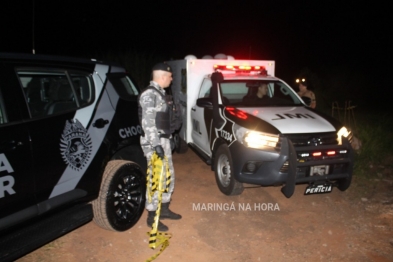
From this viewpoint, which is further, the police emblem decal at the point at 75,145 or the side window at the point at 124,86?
the side window at the point at 124,86

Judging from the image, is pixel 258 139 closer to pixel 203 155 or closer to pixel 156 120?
pixel 156 120

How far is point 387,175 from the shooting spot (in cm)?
621

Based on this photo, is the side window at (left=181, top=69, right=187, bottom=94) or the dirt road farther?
the side window at (left=181, top=69, right=187, bottom=94)

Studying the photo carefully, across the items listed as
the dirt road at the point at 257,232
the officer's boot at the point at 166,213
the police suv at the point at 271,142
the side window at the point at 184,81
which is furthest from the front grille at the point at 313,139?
the side window at the point at 184,81

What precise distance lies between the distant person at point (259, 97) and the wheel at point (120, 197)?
7.88 ft

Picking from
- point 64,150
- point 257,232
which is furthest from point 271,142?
point 64,150

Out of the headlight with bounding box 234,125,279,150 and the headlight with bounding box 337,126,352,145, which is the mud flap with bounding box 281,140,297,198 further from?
the headlight with bounding box 337,126,352,145

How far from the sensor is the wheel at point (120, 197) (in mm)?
3525

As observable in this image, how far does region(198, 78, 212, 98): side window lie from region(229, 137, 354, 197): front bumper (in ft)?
6.35

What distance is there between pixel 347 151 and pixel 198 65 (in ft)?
10.8

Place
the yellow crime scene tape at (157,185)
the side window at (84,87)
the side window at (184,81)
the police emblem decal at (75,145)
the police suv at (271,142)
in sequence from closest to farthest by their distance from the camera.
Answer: the police emblem decal at (75,145)
the side window at (84,87)
the yellow crime scene tape at (157,185)
the police suv at (271,142)
the side window at (184,81)

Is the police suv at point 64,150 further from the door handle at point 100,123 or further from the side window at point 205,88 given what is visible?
the side window at point 205,88

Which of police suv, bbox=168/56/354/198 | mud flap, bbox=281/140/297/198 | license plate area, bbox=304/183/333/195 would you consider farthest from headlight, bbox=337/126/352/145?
mud flap, bbox=281/140/297/198

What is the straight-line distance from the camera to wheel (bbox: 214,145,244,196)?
15.3ft
